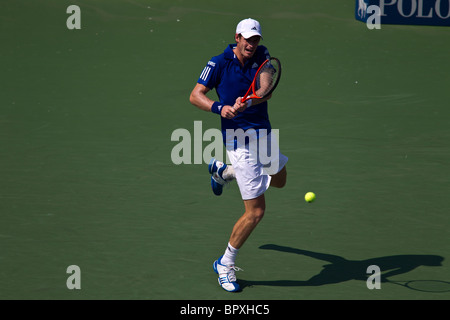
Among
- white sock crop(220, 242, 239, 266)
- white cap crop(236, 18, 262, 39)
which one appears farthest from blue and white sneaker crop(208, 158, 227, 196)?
white cap crop(236, 18, 262, 39)

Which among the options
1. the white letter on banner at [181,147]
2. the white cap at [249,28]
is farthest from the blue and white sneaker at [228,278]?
the white letter on banner at [181,147]

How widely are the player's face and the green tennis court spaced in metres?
1.97

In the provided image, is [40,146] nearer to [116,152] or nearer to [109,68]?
[116,152]

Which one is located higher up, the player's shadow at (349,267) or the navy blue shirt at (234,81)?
the navy blue shirt at (234,81)

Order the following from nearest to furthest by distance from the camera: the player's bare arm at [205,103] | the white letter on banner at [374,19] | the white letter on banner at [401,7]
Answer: the player's bare arm at [205,103]
the white letter on banner at [401,7]
the white letter on banner at [374,19]

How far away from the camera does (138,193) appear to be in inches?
373

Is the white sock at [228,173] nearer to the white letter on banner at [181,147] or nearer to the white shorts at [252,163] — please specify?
the white shorts at [252,163]

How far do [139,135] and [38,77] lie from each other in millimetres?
3534

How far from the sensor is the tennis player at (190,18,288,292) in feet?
23.2

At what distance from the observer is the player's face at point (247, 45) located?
281 inches

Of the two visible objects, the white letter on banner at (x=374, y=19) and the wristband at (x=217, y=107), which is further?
the white letter on banner at (x=374, y=19)

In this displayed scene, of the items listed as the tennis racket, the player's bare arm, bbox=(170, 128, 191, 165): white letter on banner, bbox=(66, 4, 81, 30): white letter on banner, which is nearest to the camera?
the player's bare arm

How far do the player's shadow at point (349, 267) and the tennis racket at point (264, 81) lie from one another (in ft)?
5.45

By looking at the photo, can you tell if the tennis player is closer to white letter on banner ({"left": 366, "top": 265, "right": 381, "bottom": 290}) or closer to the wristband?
the wristband
